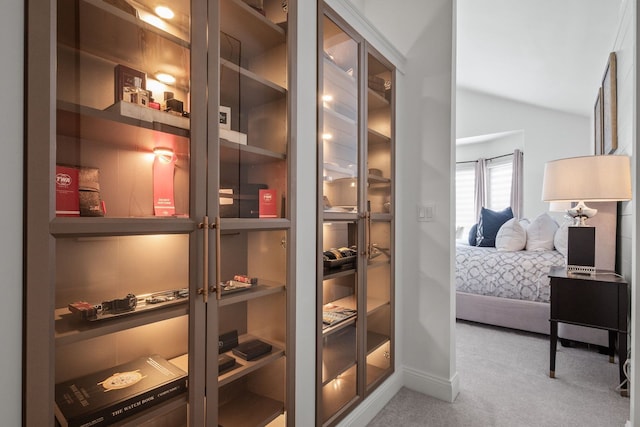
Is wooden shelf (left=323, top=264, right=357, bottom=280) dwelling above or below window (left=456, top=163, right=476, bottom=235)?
below

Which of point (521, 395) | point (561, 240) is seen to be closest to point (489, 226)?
point (561, 240)

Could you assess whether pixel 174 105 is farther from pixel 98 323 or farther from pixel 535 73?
pixel 535 73

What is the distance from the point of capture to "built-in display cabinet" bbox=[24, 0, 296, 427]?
0.73 m

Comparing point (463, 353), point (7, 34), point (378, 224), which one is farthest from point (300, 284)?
point (463, 353)

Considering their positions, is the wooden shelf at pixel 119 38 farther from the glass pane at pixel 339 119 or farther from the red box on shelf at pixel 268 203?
the glass pane at pixel 339 119

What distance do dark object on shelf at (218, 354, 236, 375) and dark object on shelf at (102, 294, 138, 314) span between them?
0.33 metres

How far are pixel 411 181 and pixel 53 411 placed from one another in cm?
200

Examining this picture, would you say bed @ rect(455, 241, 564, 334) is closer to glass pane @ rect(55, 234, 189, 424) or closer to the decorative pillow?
the decorative pillow

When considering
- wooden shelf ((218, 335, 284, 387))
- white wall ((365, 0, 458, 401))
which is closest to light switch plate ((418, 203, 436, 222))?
white wall ((365, 0, 458, 401))

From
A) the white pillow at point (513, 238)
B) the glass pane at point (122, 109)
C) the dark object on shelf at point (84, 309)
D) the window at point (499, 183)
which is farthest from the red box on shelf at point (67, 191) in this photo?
the window at point (499, 183)

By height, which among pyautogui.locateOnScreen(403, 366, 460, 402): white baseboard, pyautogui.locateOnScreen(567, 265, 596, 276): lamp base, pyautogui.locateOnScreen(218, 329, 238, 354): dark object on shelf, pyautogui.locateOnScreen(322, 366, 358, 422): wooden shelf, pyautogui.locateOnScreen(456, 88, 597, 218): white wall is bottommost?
pyautogui.locateOnScreen(403, 366, 460, 402): white baseboard

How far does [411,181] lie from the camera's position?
2223 mm

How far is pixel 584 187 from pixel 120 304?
2.63m

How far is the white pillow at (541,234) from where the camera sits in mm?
3568
